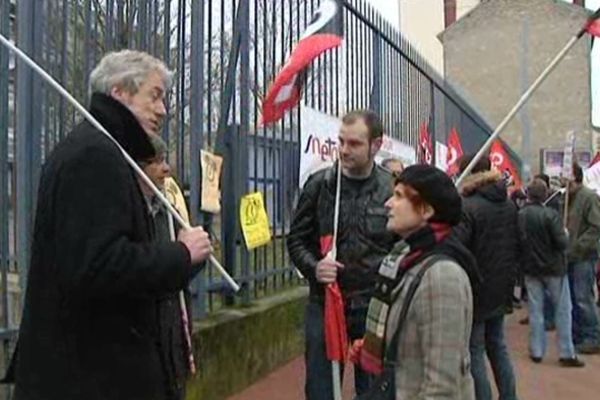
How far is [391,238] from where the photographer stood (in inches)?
166

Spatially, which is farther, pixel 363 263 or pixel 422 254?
pixel 363 263

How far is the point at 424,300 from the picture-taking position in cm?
275

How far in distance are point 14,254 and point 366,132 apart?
1.85 meters

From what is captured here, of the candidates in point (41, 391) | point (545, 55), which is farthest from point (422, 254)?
point (545, 55)

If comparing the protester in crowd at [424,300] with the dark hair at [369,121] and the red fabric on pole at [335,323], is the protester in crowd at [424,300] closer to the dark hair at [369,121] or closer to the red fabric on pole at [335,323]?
the red fabric on pole at [335,323]

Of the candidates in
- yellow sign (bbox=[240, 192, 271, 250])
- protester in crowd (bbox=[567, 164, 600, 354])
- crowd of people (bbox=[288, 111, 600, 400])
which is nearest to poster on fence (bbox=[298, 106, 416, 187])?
yellow sign (bbox=[240, 192, 271, 250])

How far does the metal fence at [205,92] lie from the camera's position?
439cm

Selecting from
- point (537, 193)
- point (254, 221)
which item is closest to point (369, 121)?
point (254, 221)

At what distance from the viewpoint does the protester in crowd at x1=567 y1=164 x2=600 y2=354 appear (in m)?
8.99

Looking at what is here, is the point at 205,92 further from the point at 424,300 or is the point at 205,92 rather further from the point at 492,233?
the point at 424,300

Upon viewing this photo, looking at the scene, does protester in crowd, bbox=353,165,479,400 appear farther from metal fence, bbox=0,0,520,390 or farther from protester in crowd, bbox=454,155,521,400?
protester in crowd, bbox=454,155,521,400

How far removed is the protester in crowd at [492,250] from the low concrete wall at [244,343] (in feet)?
5.37

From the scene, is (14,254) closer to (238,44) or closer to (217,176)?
(217,176)

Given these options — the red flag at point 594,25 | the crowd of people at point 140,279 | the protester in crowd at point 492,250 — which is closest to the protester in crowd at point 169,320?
the crowd of people at point 140,279
